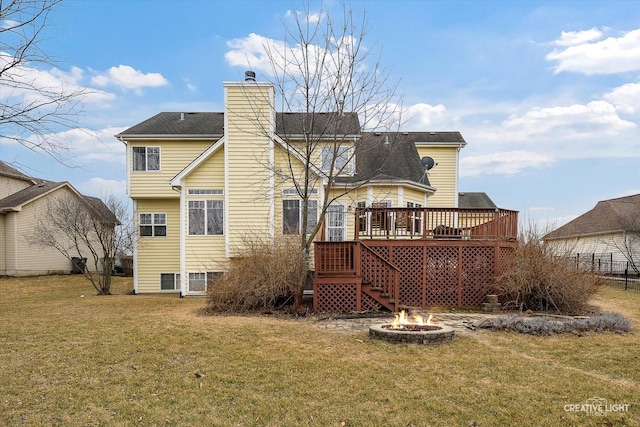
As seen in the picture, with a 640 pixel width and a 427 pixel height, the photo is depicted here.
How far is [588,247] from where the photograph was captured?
28094 mm

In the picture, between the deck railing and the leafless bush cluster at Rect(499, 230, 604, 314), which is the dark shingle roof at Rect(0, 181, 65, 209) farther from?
the leafless bush cluster at Rect(499, 230, 604, 314)

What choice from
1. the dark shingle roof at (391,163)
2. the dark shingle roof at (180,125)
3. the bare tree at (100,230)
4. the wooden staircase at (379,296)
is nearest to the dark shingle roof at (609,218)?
the dark shingle roof at (391,163)

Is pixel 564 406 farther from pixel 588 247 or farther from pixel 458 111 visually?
pixel 588 247

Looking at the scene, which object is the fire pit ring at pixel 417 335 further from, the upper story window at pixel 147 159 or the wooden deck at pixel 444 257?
the upper story window at pixel 147 159

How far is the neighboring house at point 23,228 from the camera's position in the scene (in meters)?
21.7

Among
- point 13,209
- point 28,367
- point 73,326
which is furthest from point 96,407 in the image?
point 13,209

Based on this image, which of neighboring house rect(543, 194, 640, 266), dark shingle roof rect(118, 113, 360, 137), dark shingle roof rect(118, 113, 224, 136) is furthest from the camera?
neighboring house rect(543, 194, 640, 266)

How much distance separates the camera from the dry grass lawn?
14.0 feet

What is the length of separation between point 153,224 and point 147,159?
2.84 m

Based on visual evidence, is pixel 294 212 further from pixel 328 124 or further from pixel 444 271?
pixel 444 271

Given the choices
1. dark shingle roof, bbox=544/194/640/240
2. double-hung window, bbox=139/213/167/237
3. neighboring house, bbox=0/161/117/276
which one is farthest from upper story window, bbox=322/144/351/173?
dark shingle roof, bbox=544/194/640/240

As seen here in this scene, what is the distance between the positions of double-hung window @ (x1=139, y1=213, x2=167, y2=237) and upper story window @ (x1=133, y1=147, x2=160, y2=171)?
209 cm

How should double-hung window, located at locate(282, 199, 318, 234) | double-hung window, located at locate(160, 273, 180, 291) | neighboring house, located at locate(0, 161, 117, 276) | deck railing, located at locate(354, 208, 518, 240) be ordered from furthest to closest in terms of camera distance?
1. neighboring house, located at locate(0, 161, 117, 276)
2. double-hung window, located at locate(160, 273, 180, 291)
3. double-hung window, located at locate(282, 199, 318, 234)
4. deck railing, located at locate(354, 208, 518, 240)

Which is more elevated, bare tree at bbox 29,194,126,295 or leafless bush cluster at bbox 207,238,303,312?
bare tree at bbox 29,194,126,295
